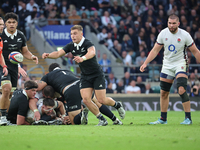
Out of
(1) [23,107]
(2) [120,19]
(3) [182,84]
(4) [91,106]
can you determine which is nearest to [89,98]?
(4) [91,106]

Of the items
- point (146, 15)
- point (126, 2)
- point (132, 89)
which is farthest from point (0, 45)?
point (126, 2)

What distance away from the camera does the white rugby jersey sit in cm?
746

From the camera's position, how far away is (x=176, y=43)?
7.49 meters

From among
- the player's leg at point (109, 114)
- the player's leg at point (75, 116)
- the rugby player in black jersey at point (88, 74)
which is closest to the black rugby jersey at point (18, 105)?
the player's leg at point (75, 116)

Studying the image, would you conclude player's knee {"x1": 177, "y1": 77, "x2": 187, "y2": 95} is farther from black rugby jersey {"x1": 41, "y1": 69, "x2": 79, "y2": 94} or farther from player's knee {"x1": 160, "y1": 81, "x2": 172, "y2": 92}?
black rugby jersey {"x1": 41, "y1": 69, "x2": 79, "y2": 94}

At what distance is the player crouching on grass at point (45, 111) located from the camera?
7.81 meters

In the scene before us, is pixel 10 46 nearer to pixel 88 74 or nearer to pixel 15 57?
pixel 15 57

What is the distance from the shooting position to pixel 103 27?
19.0 m

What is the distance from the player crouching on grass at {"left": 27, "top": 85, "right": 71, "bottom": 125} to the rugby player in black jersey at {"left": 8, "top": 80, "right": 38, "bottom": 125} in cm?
13

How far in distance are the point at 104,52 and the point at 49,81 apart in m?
10.0

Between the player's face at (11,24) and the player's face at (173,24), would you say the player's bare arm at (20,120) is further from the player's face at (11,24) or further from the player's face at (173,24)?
the player's face at (173,24)

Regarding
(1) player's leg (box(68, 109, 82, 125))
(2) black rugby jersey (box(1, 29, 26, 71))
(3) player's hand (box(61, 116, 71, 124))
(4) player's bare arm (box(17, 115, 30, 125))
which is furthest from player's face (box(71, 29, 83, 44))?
(4) player's bare arm (box(17, 115, 30, 125))

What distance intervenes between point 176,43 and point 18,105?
3.96 metres

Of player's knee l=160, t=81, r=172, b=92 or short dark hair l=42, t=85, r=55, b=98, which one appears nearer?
player's knee l=160, t=81, r=172, b=92
